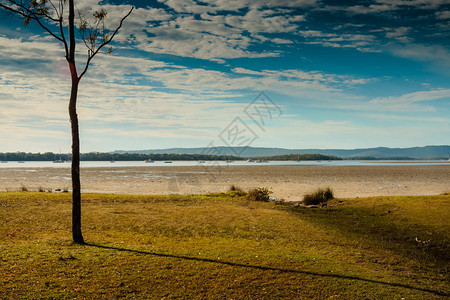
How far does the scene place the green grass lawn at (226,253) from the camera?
24.1ft

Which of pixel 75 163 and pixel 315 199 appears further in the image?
pixel 315 199

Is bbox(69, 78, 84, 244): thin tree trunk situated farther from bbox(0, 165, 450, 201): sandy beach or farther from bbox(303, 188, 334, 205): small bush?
bbox(0, 165, 450, 201): sandy beach

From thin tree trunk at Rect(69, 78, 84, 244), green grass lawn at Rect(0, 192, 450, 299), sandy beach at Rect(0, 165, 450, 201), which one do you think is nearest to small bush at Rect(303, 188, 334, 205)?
sandy beach at Rect(0, 165, 450, 201)

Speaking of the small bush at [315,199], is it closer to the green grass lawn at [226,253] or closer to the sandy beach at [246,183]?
the sandy beach at [246,183]

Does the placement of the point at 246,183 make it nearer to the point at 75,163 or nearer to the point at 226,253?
the point at 226,253

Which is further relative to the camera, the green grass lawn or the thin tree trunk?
the thin tree trunk

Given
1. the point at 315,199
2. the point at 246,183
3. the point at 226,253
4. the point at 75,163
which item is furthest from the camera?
the point at 246,183

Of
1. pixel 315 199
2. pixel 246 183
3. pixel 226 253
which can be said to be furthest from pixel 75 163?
pixel 246 183

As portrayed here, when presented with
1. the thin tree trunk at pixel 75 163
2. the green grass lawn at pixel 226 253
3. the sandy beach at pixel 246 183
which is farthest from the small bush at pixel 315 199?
the thin tree trunk at pixel 75 163

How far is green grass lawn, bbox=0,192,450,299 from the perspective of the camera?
289 inches

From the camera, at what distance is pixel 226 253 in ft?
32.5

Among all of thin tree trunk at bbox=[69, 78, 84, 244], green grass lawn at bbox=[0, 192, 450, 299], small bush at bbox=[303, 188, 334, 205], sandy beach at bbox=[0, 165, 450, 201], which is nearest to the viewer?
green grass lawn at bbox=[0, 192, 450, 299]

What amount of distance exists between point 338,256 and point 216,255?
3598 millimetres

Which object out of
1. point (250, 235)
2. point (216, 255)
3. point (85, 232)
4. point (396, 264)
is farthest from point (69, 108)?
point (396, 264)
